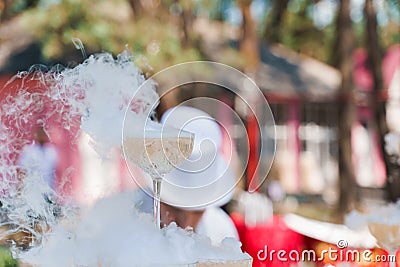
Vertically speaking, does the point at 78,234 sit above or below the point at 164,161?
below

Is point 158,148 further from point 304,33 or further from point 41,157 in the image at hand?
point 304,33

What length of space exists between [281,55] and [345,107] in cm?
137

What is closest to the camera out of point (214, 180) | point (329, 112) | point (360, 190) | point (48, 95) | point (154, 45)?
point (48, 95)

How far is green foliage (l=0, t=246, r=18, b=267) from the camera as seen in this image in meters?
0.90

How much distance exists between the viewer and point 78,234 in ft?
2.52

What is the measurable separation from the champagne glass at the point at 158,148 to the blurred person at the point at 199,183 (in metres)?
0.06

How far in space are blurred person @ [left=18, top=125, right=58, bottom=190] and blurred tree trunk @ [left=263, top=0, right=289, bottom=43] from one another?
250cm

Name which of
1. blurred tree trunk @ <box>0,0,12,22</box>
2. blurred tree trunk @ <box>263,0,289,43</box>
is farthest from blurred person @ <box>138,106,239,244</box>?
blurred tree trunk @ <box>263,0,289,43</box>

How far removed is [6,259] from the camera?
3.18 ft

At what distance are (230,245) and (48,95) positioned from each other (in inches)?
14.8

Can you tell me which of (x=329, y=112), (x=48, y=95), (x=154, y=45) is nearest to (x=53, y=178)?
(x=48, y=95)

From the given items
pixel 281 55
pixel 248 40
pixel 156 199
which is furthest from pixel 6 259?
pixel 281 55

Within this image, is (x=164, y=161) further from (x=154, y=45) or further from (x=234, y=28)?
(x=234, y=28)

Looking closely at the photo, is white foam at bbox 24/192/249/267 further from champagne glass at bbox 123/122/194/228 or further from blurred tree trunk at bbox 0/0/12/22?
blurred tree trunk at bbox 0/0/12/22
